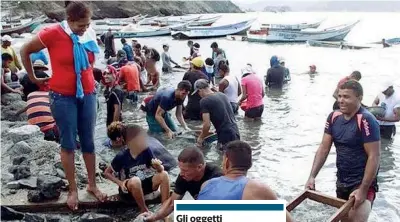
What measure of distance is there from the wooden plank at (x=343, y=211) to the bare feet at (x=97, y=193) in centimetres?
232

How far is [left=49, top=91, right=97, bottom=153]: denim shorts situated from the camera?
4324 millimetres

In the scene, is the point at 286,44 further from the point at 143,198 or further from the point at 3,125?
the point at 143,198

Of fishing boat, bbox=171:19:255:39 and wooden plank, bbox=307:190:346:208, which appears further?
fishing boat, bbox=171:19:255:39

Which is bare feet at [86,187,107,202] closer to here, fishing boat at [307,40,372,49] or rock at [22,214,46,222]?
rock at [22,214,46,222]

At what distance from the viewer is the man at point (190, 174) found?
12.1 ft

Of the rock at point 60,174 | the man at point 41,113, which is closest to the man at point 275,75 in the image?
the man at point 41,113

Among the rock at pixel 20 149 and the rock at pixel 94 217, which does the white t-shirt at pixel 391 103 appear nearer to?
the rock at pixel 94 217

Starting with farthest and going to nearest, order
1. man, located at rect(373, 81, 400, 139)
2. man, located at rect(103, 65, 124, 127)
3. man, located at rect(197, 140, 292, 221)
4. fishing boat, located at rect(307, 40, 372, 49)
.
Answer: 1. fishing boat, located at rect(307, 40, 372, 49)
2. man, located at rect(373, 81, 400, 139)
3. man, located at rect(103, 65, 124, 127)
4. man, located at rect(197, 140, 292, 221)

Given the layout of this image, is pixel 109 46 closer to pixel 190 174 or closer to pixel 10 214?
pixel 10 214

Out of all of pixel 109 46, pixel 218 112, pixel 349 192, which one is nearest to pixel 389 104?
pixel 218 112

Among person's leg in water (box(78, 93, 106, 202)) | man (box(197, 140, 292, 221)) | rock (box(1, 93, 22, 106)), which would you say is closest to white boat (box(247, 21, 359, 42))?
rock (box(1, 93, 22, 106))

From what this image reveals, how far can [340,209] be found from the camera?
12.4 ft

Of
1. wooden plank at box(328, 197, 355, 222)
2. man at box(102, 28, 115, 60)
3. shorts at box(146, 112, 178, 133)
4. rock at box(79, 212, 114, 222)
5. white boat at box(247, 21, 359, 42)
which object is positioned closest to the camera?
wooden plank at box(328, 197, 355, 222)

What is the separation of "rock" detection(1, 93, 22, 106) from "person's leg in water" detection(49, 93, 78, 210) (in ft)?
17.2
